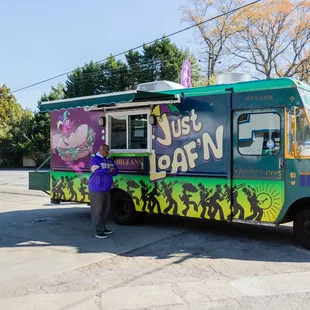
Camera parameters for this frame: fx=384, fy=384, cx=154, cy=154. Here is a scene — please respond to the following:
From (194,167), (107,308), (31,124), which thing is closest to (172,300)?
(107,308)

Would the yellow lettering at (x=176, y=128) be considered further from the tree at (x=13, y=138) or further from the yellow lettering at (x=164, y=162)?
the tree at (x=13, y=138)

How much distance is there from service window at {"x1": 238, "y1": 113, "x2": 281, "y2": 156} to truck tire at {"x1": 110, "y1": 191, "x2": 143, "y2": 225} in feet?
9.17

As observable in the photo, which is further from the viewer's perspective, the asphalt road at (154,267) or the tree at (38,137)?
the tree at (38,137)

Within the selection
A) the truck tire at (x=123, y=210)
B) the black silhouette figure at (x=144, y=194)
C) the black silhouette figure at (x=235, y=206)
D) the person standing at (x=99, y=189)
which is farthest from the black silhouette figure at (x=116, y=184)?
the black silhouette figure at (x=235, y=206)

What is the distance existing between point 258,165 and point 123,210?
3.32m

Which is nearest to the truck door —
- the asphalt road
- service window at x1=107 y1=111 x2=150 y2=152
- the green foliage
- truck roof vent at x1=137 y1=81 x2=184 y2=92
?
the asphalt road

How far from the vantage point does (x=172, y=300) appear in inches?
166

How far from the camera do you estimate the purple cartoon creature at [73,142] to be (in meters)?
8.79

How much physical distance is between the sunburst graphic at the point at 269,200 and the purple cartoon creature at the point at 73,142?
13.2 ft

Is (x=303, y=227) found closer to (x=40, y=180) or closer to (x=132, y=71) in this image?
(x=40, y=180)

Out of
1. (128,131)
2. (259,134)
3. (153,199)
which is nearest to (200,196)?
(153,199)

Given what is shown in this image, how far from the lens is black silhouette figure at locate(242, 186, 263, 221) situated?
648cm

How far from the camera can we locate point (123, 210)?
845 cm

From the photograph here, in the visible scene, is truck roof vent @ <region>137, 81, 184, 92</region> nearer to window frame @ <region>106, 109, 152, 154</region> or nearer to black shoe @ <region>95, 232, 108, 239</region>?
window frame @ <region>106, 109, 152, 154</region>
